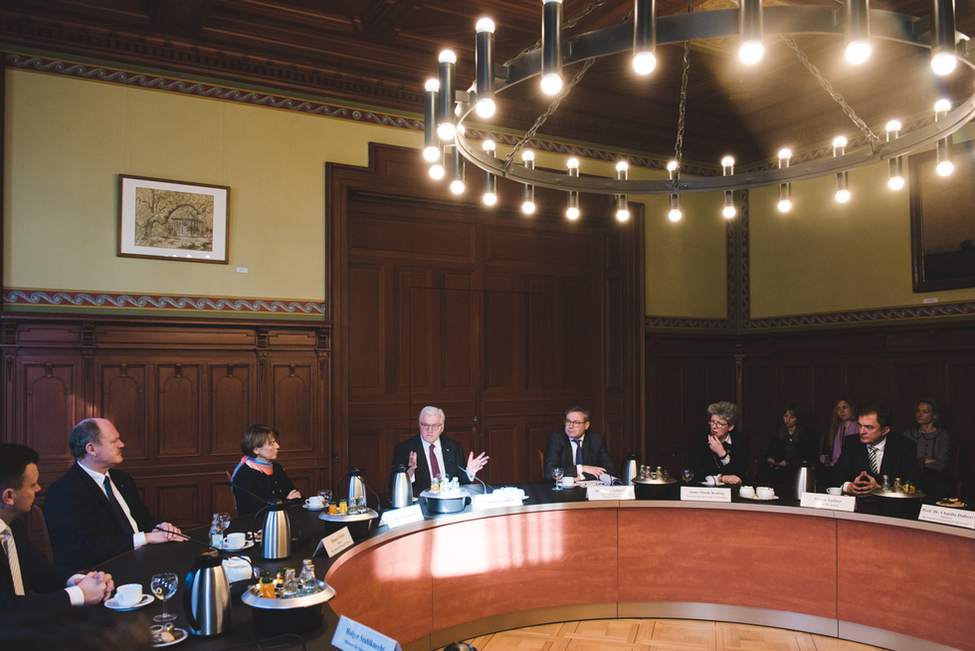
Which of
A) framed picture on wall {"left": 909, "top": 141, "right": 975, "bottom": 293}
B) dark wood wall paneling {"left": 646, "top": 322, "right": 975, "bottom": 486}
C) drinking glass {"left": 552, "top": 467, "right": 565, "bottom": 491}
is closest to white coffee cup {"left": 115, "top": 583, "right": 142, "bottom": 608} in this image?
drinking glass {"left": 552, "top": 467, "right": 565, "bottom": 491}

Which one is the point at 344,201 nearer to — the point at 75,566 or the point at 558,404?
the point at 558,404

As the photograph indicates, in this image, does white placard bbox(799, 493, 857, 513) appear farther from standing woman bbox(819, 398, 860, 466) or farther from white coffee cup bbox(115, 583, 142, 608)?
white coffee cup bbox(115, 583, 142, 608)

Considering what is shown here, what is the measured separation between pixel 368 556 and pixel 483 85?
227cm

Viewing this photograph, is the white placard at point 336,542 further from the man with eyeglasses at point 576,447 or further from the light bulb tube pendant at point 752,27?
the light bulb tube pendant at point 752,27

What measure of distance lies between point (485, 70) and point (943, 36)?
135 cm

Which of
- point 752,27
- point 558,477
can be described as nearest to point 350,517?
point 558,477

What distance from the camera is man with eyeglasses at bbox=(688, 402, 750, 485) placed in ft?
16.8

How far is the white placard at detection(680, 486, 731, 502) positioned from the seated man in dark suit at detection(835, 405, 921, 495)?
92cm

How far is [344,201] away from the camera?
20.2 ft

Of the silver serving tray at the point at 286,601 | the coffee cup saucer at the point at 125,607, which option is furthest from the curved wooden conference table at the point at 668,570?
the silver serving tray at the point at 286,601

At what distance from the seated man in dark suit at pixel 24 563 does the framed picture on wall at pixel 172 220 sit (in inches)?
123

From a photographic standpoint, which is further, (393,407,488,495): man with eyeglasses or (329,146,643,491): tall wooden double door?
(329,146,643,491): tall wooden double door

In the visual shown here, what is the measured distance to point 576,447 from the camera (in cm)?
524

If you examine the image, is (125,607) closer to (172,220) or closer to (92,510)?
(92,510)
